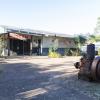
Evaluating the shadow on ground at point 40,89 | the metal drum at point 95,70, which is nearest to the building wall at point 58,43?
the shadow on ground at point 40,89

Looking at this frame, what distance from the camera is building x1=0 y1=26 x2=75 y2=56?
29.5 meters

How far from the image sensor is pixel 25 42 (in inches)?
1275

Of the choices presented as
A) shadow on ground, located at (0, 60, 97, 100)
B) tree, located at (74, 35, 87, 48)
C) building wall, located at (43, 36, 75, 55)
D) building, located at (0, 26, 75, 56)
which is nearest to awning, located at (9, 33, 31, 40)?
building, located at (0, 26, 75, 56)

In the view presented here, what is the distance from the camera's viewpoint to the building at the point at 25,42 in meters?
29.5

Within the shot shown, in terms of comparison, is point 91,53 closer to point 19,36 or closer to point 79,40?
point 19,36

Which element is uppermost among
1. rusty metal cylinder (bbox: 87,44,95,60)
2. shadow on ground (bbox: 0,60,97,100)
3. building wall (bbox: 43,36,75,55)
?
building wall (bbox: 43,36,75,55)

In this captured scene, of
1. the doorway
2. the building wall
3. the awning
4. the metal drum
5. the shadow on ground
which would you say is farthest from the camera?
the building wall

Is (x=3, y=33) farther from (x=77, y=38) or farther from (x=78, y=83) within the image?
(x=78, y=83)

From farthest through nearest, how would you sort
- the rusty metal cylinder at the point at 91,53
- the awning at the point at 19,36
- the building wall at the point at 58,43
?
1. the building wall at the point at 58,43
2. the awning at the point at 19,36
3. the rusty metal cylinder at the point at 91,53

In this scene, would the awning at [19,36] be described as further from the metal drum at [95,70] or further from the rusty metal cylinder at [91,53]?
the metal drum at [95,70]

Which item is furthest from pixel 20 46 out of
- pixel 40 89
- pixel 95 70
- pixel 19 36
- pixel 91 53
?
pixel 40 89

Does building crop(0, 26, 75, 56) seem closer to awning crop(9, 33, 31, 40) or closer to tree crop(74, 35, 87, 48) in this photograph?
awning crop(9, 33, 31, 40)

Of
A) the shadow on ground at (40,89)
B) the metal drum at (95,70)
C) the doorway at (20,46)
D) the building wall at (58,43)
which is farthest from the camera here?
the building wall at (58,43)

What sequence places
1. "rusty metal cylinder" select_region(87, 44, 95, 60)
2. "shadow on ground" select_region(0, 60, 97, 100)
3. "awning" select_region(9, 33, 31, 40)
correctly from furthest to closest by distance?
1. "awning" select_region(9, 33, 31, 40)
2. "rusty metal cylinder" select_region(87, 44, 95, 60)
3. "shadow on ground" select_region(0, 60, 97, 100)
